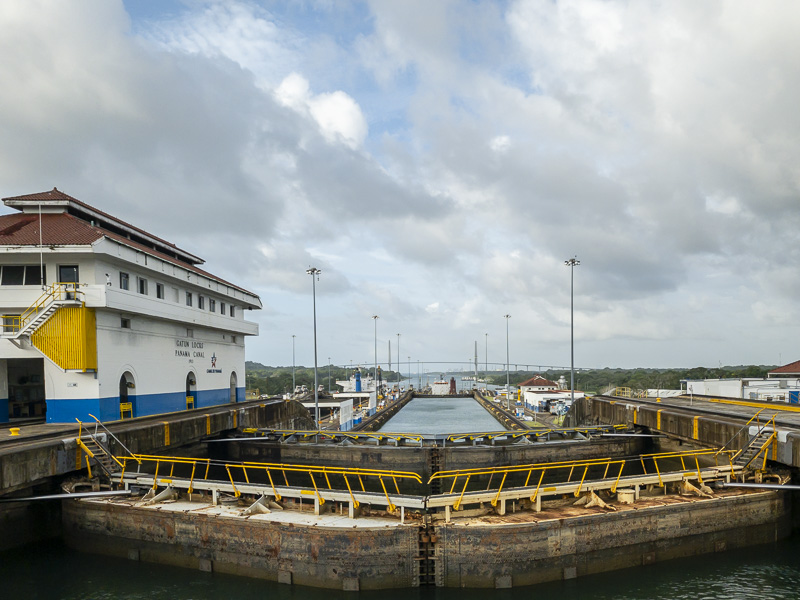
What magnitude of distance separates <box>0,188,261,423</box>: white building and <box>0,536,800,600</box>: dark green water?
26.5 feet

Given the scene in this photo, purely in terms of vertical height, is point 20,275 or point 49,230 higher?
point 49,230

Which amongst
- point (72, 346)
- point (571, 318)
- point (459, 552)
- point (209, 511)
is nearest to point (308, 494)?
point (209, 511)

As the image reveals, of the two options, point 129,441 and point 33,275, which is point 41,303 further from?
point 129,441

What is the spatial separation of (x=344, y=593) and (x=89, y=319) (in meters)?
16.6

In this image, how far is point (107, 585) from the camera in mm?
14656

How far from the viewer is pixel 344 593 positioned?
13.6 metres

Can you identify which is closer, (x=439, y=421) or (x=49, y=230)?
(x=49, y=230)

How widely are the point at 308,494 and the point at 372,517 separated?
2.12 meters

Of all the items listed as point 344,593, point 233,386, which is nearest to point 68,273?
point 233,386

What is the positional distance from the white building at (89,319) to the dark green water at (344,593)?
318 inches

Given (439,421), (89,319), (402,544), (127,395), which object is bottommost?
(439,421)

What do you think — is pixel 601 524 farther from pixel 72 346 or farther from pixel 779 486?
pixel 72 346

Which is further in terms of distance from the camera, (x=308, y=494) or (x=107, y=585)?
(x=308, y=494)

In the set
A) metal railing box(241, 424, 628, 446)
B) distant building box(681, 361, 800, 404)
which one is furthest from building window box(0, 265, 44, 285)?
distant building box(681, 361, 800, 404)
